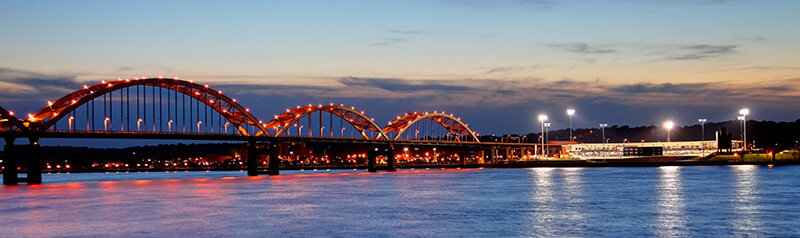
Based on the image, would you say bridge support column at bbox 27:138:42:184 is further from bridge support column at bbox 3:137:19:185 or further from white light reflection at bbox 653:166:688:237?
white light reflection at bbox 653:166:688:237

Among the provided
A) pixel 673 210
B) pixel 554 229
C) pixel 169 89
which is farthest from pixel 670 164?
pixel 554 229

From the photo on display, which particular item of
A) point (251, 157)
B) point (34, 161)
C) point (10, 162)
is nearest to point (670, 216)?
point (34, 161)

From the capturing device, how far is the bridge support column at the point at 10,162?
8976 centimetres

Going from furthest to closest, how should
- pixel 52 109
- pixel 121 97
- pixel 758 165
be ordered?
pixel 758 165 < pixel 121 97 < pixel 52 109

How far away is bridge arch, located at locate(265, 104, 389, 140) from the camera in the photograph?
142 m

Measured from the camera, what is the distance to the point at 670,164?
6929 inches

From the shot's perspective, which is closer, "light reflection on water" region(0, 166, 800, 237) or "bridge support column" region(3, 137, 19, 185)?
"light reflection on water" region(0, 166, 800, 237)

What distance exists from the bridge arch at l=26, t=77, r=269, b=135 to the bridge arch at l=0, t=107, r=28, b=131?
3.87ft

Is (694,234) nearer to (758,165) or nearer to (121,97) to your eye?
(121,97)

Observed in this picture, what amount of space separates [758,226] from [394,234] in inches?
593

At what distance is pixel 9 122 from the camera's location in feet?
299

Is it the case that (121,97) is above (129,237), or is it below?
above

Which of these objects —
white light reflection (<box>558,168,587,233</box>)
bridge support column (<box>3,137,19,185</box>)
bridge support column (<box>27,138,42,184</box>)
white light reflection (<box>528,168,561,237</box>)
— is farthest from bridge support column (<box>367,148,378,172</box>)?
white light reflection (<box>558,168,587,233</box>)

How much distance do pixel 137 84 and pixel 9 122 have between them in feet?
58.5
